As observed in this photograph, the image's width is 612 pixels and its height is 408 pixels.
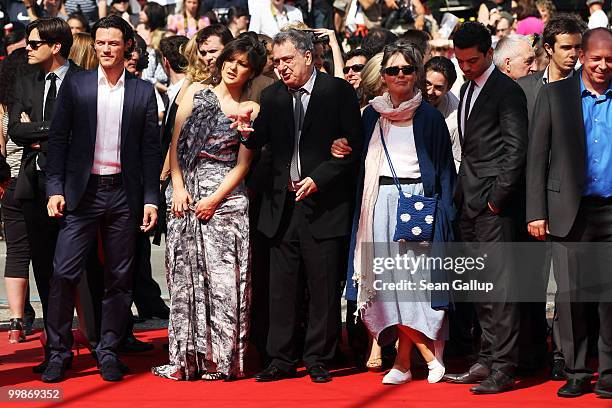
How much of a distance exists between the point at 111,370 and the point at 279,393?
113cm

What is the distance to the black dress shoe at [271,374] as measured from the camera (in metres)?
8.02

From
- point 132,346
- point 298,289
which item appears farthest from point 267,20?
point 298,289

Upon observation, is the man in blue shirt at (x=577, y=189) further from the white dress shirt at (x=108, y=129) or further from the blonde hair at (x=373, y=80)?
the white dress shirt at (x=108, y=129)

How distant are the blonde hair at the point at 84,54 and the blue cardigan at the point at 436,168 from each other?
89.5 inches

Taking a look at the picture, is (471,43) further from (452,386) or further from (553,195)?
(452,386)

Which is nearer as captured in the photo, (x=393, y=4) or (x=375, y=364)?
(x=375, y=364)

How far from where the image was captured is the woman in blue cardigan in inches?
311

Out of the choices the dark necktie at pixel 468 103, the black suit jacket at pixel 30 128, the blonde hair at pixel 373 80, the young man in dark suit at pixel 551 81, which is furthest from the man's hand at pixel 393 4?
the dark necktie at pixel 468 103

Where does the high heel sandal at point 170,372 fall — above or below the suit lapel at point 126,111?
below

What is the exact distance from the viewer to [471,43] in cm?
780

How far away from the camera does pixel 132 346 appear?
905cm

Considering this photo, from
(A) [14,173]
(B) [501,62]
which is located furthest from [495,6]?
(A) [14,173]

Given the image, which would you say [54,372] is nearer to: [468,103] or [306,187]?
[306,187]

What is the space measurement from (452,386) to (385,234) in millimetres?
1012
